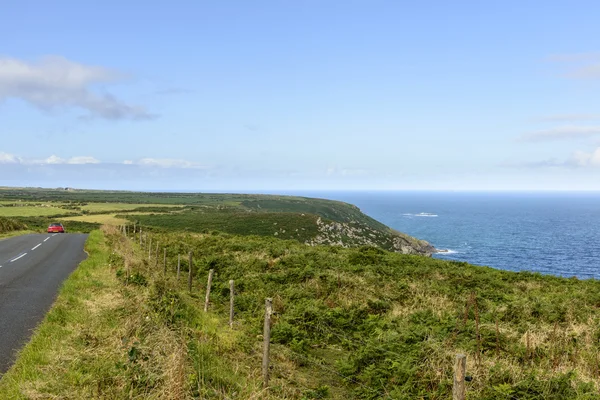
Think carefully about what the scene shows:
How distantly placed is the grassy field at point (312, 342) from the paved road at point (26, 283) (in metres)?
0.67

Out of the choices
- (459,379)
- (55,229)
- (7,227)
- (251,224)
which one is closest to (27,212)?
(7,227)

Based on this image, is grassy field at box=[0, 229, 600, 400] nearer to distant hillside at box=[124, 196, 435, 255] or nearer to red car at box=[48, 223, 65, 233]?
red car at box=[48, 223, 65, 233]

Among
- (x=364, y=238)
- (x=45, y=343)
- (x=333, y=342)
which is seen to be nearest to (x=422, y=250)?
(x=364, y=238)

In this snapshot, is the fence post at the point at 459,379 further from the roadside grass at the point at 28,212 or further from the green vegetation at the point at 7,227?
the roadside grass at the point at 28,212

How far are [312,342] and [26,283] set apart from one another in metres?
13.8

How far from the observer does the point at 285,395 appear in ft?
26.8

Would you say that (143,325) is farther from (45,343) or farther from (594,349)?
(594,349)

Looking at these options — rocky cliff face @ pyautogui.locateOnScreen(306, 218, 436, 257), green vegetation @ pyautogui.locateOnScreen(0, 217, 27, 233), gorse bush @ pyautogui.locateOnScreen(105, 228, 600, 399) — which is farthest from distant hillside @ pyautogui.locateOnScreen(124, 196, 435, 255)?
gorse bush @ pyautogui.locateOnScreen(105, 228, 600, 399)

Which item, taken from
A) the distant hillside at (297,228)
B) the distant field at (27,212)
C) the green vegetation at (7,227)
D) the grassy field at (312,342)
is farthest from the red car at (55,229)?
the distant field at (27,212)

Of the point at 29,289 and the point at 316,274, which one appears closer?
the point at 29,289

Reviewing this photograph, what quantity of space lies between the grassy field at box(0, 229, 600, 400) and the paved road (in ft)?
2.20

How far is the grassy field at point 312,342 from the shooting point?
7.46m

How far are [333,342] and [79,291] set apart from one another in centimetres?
1008

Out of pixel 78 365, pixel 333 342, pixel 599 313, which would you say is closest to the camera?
pixel 78 365
